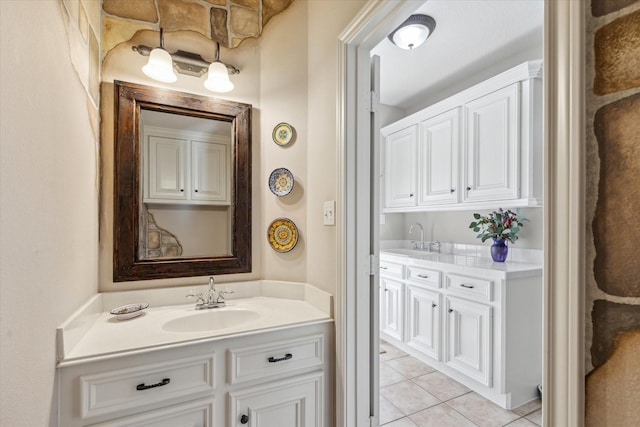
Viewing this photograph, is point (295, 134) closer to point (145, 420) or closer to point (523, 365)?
point (145, 420)

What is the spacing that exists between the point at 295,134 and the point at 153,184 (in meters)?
0.86

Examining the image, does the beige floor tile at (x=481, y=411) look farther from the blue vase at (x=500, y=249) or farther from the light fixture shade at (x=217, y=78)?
the light fixture shade at (x=217, y=78)

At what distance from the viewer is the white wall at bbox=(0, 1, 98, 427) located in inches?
28.4

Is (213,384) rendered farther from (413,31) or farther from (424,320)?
(413,31)

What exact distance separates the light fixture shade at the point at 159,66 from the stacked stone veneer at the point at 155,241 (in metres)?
0.73

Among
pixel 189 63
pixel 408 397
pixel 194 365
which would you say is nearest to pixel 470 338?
pixel 408 397

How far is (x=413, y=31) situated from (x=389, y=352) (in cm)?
277

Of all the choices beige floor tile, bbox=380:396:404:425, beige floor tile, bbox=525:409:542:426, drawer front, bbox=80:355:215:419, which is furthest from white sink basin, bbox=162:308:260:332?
beige floor tile, bbox=525:409:542:426

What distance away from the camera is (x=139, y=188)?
1630mm

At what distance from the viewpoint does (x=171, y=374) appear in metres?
1.19

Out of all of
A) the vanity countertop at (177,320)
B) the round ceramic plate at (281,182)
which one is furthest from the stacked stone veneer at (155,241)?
the round ceramic plate at (281,182)

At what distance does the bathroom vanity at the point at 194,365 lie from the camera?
1.09 metres

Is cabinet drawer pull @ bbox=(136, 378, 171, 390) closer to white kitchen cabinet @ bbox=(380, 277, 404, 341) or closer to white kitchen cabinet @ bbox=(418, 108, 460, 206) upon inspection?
white kitchen cabinet @ bbox=(380, 277, 404, 341)

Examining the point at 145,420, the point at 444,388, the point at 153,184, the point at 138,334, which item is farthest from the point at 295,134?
the point at 444,388
